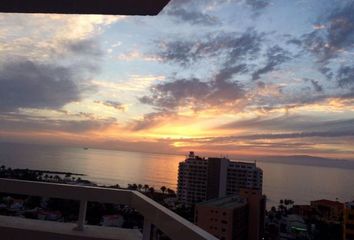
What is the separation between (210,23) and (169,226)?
28.1 feet

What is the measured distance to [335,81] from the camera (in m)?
11.3

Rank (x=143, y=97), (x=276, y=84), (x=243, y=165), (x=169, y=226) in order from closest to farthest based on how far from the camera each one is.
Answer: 1. (x=169, y=226)
2. (x=143, y=97)
3. (x=276, y=84)
4. (x=243, y=165)

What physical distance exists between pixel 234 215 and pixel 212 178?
11316 millimetres

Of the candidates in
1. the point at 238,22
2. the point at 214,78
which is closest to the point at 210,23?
the point at 238,22

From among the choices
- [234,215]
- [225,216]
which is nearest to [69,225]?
[225,216]

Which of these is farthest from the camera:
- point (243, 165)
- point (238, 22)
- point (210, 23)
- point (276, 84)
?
point (243, 165)

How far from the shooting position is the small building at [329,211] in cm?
2225

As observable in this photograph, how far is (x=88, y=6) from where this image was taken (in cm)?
159

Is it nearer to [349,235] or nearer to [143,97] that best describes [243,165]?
[349,235]

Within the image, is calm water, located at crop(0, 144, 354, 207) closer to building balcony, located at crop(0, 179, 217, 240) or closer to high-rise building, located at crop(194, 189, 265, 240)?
high-rise building, located at crop(194, 189, 265, 240)

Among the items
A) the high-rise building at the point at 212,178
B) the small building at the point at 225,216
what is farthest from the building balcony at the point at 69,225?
the high-rise building at the point at 212,178

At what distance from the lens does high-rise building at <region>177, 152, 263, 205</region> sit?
21.5 m

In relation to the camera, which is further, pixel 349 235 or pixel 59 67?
pixel 349 235

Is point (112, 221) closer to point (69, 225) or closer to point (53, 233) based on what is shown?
point (69, 225)
